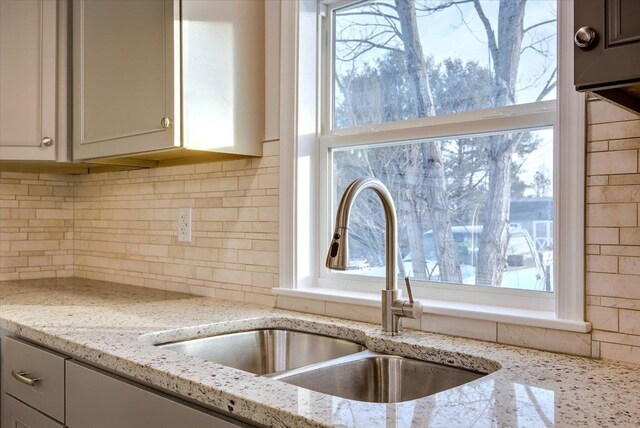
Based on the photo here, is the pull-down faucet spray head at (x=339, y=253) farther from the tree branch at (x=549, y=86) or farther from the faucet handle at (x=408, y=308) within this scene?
the tree branch at (x=549, y=86)

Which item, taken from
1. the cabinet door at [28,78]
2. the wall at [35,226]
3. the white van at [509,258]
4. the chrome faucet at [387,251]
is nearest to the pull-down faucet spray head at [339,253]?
the chrome faucet at [387,251]

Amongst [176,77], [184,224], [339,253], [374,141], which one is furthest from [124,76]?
[339,253]

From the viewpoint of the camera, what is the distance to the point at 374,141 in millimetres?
1805

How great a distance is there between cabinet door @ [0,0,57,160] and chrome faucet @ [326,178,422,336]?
4.89ft

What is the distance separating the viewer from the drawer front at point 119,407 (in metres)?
1.12

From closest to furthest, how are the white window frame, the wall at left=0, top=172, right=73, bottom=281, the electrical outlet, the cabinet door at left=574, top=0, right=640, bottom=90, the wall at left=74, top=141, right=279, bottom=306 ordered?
the cabinet door at left=574, top=0, right=640, bottom=90, the white window frame, the wall at left=74, top=141, right=279, bottom=306, the electrical outlet, the wall at left=0, top=172, right=73, bottom=281

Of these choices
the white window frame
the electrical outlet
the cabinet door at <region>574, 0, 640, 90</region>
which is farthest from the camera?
the electrical outlet

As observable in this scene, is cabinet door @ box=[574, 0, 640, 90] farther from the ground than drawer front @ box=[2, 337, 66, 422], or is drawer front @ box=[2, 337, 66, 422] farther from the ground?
cabinet door @ box=[574, 0, 640, 90]

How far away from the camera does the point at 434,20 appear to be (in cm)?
171

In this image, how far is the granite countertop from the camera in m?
0.90

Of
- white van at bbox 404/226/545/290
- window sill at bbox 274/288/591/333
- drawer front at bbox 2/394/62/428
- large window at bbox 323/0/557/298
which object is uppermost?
large window at bbox 323/0/557/298

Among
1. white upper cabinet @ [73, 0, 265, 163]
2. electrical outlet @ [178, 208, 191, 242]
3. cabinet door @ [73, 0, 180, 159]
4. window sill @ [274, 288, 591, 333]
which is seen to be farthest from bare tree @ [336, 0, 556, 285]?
electrical outlet @ [178, 208, 191, 242]

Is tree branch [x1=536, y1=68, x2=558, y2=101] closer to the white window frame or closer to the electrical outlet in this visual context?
the white window frame

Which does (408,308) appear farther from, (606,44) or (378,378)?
(606,44)
